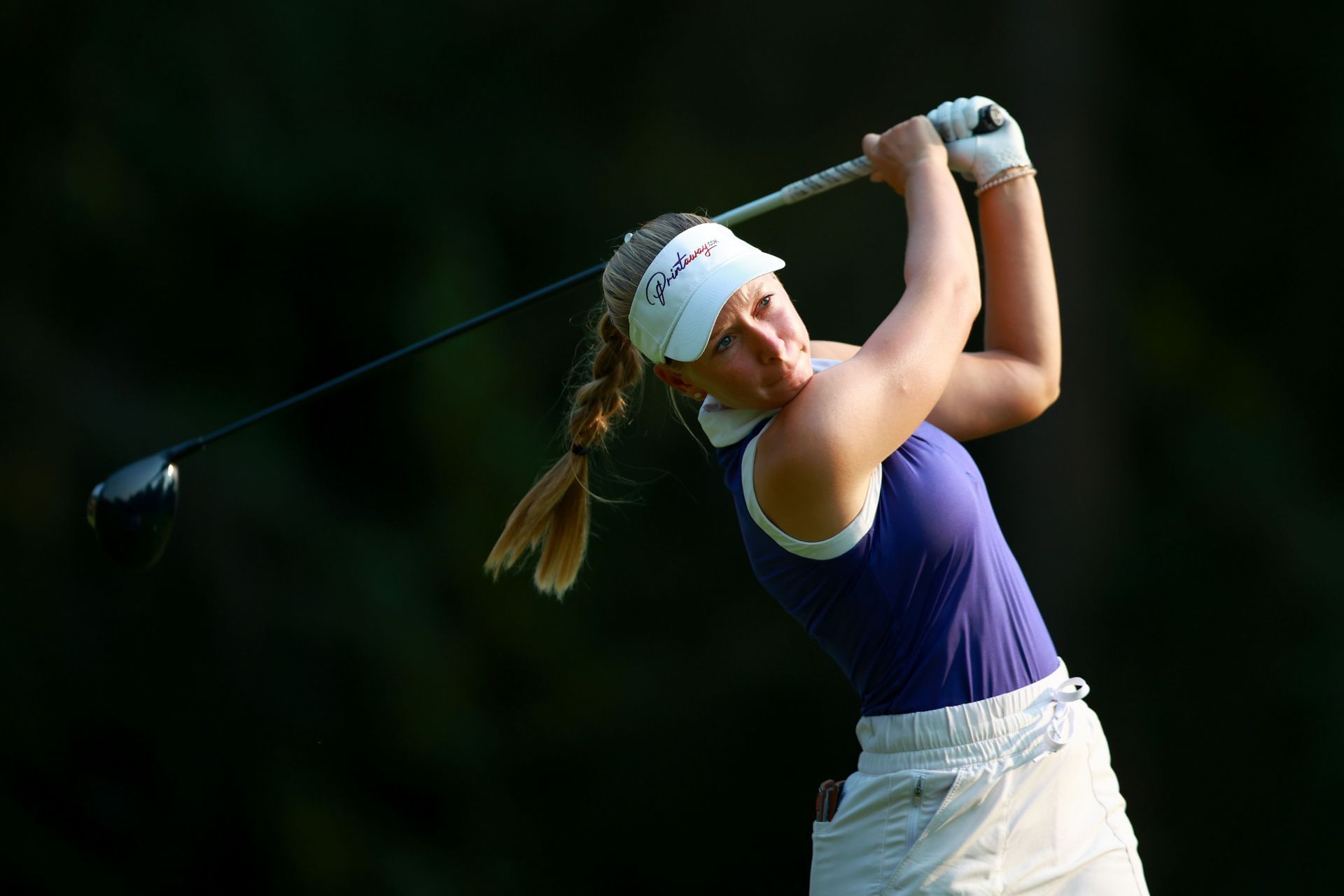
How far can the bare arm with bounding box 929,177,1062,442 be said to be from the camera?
1874 mm

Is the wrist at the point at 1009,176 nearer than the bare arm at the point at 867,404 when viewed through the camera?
No

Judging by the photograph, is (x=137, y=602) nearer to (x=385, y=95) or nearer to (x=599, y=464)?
(x=599, y=464)

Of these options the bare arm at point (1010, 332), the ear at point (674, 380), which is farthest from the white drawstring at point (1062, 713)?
the ear at point (674, 380)

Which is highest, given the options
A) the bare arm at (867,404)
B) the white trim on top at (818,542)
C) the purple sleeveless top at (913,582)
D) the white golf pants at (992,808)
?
the bare arm at (867,404)

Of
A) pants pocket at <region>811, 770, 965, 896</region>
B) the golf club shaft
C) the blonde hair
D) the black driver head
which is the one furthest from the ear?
the black driver head

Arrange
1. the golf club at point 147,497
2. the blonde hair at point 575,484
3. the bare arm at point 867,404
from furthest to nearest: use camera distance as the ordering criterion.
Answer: the golf club at point 147,497 → the blonde hair at point 575,484 → the bare arm at point 867,404

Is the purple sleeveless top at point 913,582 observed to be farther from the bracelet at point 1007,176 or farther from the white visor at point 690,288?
the bracelet at point 1007,176

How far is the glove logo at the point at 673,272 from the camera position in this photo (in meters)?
1.55

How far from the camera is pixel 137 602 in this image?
3.66 m

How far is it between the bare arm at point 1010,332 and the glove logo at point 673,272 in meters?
0.48

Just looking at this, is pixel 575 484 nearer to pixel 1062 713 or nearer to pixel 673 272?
pixel 673 272

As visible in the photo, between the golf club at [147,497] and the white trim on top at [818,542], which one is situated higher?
the golf club at [147,497]

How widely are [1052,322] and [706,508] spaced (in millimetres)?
2004

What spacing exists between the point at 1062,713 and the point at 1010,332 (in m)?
0.61
